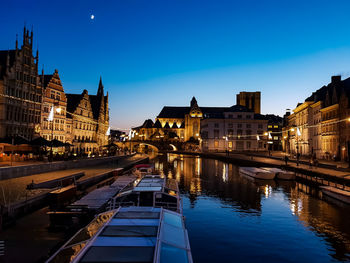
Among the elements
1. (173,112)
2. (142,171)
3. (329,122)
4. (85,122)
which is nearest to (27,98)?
(142,171)

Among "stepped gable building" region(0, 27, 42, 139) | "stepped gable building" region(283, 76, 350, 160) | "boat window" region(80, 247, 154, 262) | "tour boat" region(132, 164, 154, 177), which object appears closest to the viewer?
"boat window" region(80, 247, 154, 262)

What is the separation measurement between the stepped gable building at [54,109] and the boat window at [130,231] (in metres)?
49.3

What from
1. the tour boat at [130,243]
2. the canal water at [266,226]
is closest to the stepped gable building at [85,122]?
the canal water at [266,226]

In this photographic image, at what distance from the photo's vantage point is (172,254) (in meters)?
8.03

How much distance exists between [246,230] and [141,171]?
25326mm

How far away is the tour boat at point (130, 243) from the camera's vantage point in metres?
7.39

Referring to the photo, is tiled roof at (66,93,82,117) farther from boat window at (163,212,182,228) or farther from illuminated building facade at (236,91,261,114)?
illuminated building facade at (236,91,261,114)

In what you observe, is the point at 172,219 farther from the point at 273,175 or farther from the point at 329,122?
the point at 329,122

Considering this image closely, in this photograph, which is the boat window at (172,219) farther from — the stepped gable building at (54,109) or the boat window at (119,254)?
the stepped gable building at (54,109)

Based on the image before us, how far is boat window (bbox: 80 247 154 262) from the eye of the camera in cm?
717

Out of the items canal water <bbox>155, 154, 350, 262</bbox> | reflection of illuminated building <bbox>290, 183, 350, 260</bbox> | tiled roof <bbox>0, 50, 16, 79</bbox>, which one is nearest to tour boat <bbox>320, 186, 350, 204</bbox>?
canal water <bbox>155, 154, 350, 262</bbox>

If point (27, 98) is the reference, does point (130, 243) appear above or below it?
below

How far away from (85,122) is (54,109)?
20.9 m

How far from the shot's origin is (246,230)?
61.3 ft
